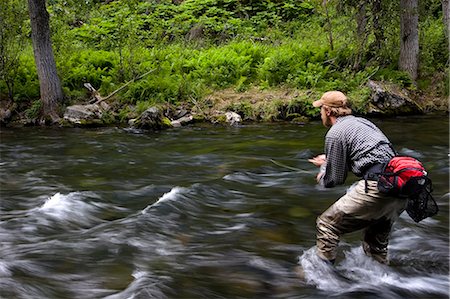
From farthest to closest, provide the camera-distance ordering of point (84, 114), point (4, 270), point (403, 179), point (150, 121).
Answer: point (84, 114), point (150, 121), point (4, 270), point (403, 179)

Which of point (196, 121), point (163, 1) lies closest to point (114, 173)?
point (196, 121)

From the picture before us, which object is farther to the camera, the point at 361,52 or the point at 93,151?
the point at 361,52

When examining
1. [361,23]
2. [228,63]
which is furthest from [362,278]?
[228,63]

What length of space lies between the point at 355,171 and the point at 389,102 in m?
11.2

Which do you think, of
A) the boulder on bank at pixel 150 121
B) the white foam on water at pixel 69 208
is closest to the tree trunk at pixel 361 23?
the boulder on bank at pixel 150 121

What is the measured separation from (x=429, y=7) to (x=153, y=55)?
32.6ft

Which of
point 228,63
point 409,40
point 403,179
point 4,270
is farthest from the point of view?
point 228,63

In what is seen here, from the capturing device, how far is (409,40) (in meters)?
16.0

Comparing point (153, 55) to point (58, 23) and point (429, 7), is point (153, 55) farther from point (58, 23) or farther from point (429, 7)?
point (429, 7)

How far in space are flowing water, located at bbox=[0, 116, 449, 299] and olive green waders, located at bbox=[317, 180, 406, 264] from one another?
0.63 feet

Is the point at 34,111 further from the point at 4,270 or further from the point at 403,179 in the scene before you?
the point at 403,179

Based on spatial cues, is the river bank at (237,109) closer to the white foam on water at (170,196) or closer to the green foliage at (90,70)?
the green foliage at (90,70)

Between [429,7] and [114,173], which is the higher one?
[429,7]

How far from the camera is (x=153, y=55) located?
58.8 ft
